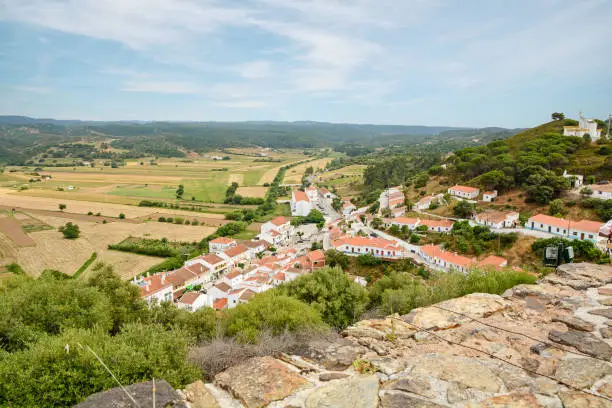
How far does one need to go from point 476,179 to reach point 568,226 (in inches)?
678

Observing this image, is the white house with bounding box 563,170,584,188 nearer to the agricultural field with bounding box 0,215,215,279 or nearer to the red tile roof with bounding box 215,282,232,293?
the red tile roof with bounding box 215,282,232,293

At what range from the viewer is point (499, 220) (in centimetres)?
3356

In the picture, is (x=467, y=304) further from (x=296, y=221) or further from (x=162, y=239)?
(x=296, y=221)

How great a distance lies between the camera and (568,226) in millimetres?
29422

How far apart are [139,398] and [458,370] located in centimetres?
425

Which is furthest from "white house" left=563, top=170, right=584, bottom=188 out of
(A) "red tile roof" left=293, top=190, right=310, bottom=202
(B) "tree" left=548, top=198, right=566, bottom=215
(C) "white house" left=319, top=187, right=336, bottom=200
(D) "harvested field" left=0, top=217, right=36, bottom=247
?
(D) "harvested field" left=0, top=217, right=36, bottom=247

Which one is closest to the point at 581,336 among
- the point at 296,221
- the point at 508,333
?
the point at 508,333

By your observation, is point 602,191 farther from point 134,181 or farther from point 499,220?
point 134,181

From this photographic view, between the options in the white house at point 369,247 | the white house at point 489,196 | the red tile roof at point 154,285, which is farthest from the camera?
the white house at point 489,196

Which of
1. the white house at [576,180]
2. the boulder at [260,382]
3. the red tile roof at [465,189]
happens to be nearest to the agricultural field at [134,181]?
the red tile roof at [465,189]

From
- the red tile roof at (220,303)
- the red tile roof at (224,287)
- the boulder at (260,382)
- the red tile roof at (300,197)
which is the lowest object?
the red tile roof at (220,303)

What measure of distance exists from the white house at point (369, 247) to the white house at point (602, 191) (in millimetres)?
19041

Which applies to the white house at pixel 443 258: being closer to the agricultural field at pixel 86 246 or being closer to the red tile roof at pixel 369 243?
the red tile roof at pixel 369 243

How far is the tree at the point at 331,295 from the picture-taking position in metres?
13.8
